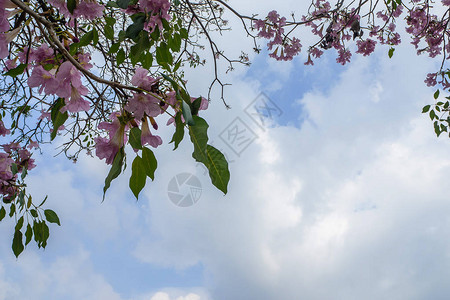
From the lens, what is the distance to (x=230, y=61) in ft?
→ 8.61

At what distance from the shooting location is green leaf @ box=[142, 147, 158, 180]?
79 cm

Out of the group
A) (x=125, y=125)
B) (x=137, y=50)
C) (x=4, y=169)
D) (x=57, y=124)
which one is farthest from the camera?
(x=4, y=169)

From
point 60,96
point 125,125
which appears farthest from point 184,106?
point 60,96

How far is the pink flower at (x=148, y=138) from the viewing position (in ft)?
2.91

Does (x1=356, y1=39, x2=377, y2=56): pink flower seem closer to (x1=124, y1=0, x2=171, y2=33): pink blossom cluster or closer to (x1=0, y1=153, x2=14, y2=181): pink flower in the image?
(x1=124, y1=0, x2=171, y2=33): pink blossom cluster

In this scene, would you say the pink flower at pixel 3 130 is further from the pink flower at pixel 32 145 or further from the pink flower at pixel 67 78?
the pink flower at pixel 67 78

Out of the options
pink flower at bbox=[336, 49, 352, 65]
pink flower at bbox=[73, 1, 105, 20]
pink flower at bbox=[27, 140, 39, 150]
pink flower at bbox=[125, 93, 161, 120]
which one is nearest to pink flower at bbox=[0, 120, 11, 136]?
pink flower at bbox=[27, 140, 39, 150]

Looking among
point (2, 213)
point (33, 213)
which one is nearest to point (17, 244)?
point (33, 213)

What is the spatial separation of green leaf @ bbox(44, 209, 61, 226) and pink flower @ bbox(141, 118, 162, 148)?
98cm

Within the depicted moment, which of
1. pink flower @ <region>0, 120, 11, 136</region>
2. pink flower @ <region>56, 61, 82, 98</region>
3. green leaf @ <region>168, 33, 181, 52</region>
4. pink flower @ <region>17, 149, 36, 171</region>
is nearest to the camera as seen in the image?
pink flower @ <region>56, 61, 82, 98</region>

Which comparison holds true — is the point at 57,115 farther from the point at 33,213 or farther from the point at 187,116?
the point at 33,213

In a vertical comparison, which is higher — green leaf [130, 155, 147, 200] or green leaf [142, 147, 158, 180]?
green leaf [142, 147, 158, 180]

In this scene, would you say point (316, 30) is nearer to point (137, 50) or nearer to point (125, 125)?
point (137, 50)

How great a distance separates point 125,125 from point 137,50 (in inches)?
14.7
